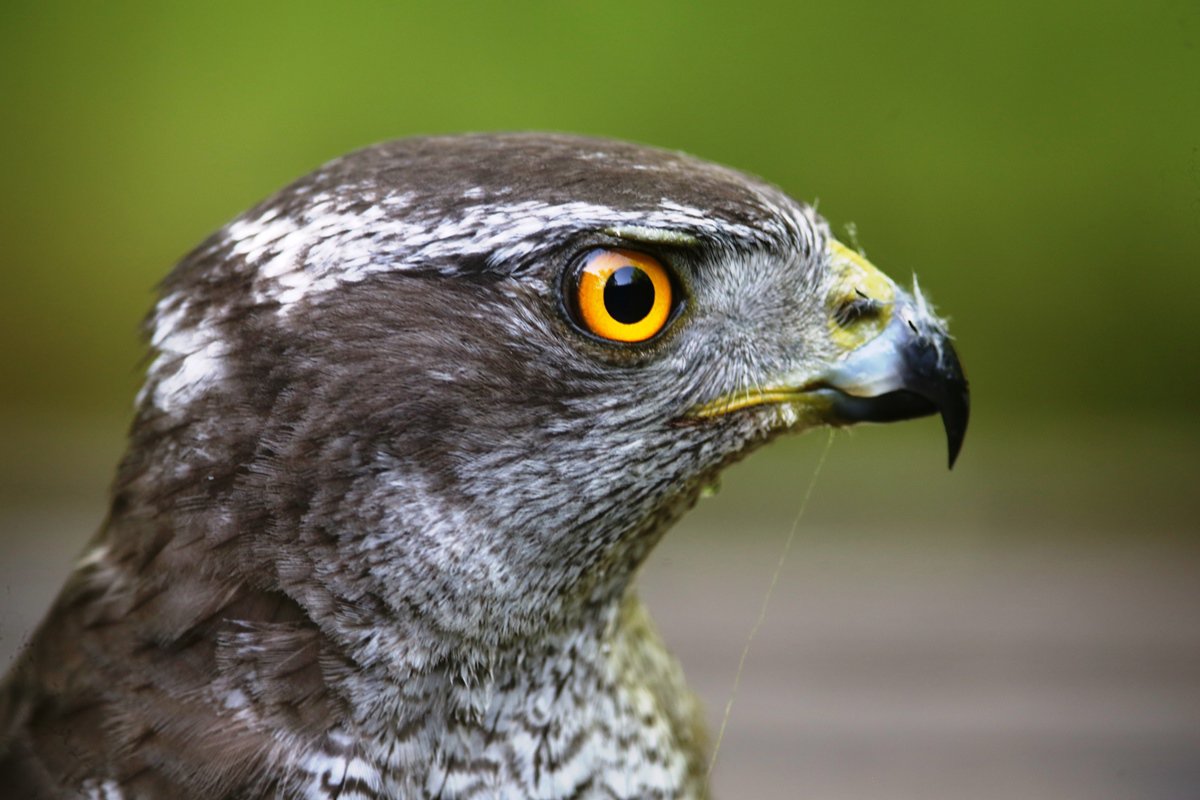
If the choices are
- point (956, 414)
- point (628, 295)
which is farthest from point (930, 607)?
point (628, 295)

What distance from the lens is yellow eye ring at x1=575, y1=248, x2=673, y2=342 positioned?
156cm

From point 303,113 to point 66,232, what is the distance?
90 centimetres

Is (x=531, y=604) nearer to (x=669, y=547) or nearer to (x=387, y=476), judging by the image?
(x=387, y=476)

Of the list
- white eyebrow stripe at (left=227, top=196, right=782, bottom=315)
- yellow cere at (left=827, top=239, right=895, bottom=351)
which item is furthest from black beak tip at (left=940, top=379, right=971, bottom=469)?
white eyebrow stripe at (left=227, top=196, right=782, bottom=315)

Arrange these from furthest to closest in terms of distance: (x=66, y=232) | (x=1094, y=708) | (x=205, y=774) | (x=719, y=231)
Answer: (x=66, y=232), (x=1094, y=708), (x=719, y=231), (x=205, y=774)

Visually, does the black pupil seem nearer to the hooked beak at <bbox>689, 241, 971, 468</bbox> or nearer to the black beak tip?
the hooked beak at <bbox>689, 241, 971, 468</bbox>

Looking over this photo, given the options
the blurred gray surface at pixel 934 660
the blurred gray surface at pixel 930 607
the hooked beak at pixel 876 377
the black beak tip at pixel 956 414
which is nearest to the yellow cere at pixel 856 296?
the hooked beak at pixel 876 377

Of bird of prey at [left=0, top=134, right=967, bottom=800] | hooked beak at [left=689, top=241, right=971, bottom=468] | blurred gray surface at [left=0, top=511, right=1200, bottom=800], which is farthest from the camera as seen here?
blurred gray surface at [left=0, top=511, right=1200, bottom=800]

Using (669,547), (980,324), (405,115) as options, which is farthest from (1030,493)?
(405,115)

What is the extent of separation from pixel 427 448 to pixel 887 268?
7.93ft

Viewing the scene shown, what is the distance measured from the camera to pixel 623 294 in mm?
1567

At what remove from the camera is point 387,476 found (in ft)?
4.95

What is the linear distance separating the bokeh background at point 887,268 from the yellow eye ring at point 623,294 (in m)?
2.32

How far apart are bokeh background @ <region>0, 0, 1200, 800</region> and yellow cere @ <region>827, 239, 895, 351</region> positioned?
212cm
